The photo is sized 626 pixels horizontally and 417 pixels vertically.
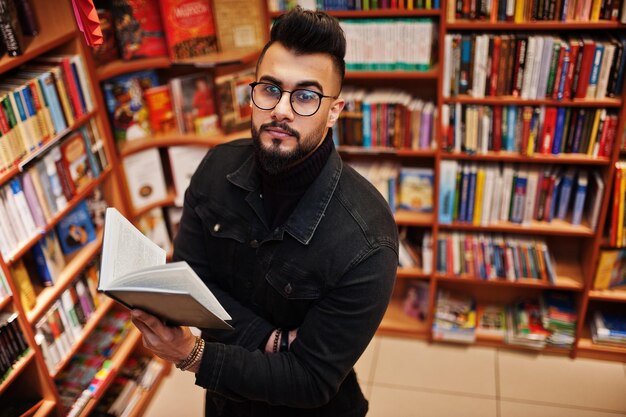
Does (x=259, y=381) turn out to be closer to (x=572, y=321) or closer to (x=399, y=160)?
(x=399, y=160)

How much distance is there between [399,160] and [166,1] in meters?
1.37

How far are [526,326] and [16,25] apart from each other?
267 centimetres

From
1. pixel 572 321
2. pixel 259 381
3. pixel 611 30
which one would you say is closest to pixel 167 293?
pixel 259 381

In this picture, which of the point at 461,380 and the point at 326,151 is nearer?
the point at 326,151

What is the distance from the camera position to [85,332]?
2412 millimetres

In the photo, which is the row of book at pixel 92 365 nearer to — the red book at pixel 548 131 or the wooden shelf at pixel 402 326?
the wooden shelf at pixel 402 326

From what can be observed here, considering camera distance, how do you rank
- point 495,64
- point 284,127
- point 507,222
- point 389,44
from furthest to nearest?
point 507,222, point 389,44, point 495,64, point 284,127

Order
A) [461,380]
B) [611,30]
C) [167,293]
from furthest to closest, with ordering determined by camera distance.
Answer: [461,380] → [611,30] → [167,293]

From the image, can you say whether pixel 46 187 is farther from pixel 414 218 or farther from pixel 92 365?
pixel 414 218

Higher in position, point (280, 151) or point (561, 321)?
point (280, 151)

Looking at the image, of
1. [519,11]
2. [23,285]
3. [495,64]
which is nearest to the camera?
[23,285]

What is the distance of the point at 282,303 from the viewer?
1478 mm

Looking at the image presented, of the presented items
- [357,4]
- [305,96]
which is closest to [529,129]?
[357,4]

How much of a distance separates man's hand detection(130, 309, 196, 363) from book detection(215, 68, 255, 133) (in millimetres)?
1486
